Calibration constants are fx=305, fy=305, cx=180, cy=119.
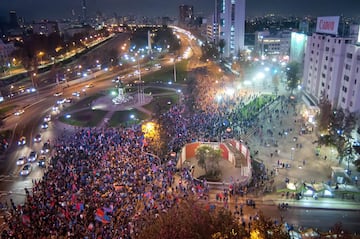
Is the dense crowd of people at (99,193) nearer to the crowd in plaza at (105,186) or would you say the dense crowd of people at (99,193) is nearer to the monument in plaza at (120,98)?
the crowd in plaza at (105,186)

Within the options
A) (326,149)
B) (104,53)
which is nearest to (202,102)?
(326,149)

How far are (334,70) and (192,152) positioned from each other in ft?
61.9

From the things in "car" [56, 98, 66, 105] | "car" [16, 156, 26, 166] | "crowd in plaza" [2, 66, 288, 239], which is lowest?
"car" [16, 156, 26, 166]

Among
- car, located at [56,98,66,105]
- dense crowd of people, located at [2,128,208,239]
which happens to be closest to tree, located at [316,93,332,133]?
dense crowd of people, located at [2,128,208,239]

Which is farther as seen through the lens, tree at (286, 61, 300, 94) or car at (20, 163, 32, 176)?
tree at (286, 61, 300, 94)

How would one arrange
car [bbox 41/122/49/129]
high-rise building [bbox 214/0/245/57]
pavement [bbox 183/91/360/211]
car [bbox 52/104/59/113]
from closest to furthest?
pavement [bbox 183/91/360/211] < car [bbox 41/122/49/129] < car [bbox 52/104/59/113] < high-rise building [bbox 214/0/245/57]

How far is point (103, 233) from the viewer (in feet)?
52.3

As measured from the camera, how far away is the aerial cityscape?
16734mm

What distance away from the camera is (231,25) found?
7775cm

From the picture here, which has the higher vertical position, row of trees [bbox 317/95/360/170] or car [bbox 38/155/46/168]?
row of trees [bbox 317/95/360/170]

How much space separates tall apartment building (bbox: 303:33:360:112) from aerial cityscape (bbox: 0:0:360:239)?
146 millimetres

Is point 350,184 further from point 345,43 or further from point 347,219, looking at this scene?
point 345,43

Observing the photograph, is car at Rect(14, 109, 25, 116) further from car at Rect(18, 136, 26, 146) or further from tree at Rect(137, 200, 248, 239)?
tree at Rect(137, 200, 248, 239)

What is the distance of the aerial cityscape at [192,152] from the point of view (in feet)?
54.9
